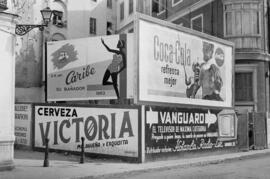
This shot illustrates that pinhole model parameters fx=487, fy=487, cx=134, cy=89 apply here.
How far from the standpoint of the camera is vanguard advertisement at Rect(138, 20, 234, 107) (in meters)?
18.4

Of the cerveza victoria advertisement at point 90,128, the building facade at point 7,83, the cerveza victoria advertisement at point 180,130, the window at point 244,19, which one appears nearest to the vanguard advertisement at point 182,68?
the cerveza victoria advertisement at point 180,130

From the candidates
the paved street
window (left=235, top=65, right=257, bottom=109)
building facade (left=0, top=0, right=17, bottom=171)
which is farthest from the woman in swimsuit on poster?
window (left=235, top=65, right=257, bottom=109)

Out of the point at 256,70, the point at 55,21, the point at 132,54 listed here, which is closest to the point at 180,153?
the point at 132,54

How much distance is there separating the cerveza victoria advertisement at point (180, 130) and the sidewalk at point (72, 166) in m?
0.67

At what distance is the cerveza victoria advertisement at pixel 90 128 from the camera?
17.6 meters

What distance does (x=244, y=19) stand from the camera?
101 ft

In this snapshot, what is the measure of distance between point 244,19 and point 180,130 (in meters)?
13.5

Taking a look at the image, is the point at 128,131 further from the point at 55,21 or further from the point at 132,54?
the point at 55,21

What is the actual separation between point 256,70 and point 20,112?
16.0 m

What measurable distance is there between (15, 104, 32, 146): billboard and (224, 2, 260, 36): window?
15.3m

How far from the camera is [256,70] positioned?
3072cm

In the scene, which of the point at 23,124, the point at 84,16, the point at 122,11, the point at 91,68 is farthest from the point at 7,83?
the point at 122,11

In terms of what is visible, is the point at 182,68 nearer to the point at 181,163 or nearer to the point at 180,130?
the point at 180,130

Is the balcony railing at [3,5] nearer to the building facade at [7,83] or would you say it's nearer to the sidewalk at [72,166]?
the building facade at [7,83]
